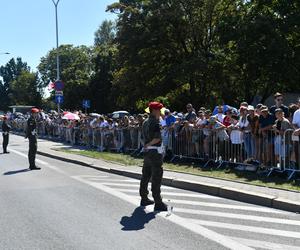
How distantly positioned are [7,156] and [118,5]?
67.3 feet

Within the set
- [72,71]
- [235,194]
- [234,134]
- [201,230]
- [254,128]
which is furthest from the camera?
[72,71]

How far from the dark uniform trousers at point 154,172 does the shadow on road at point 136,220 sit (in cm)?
37

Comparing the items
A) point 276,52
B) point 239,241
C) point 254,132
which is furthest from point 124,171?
point 276,52

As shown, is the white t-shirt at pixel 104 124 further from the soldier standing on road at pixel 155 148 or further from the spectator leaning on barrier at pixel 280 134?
the soldier standing on road at pixel 155 148

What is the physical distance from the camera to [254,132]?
42.0 feet

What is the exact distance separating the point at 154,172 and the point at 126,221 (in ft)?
4.35

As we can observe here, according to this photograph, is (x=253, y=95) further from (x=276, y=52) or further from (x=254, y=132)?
(x=254, y=132)

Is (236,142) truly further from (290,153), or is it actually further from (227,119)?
(290,153)

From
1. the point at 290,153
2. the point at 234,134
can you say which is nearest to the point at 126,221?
the point at 290,153

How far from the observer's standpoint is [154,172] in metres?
9.23

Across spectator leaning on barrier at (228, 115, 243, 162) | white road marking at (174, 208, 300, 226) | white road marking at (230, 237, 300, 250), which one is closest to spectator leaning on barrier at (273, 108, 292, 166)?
spectator leaning on barrier at (228, 115, 243, 162)

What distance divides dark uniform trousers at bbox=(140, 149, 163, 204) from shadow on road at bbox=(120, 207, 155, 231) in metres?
0.37

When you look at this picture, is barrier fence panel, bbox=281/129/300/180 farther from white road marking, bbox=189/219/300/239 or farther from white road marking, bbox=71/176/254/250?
white road marking, bbox=189/219/300/239

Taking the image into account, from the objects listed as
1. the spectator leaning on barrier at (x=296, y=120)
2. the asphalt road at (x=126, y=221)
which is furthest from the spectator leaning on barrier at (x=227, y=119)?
the asphalt road at (x=126, y=221)
